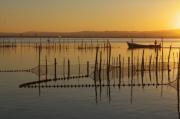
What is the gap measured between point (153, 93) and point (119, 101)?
3.21 metres

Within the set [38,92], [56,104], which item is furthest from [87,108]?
[38,92]

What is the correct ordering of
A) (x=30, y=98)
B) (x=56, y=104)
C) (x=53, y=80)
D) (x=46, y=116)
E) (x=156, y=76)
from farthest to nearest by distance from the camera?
(x=156, y=76) < (x=53, y=80) < (x=30, y=98) < (x=56, y=104) < (x=46, y=116)

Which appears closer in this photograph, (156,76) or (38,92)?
(38,92)

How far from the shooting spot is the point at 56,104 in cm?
2145

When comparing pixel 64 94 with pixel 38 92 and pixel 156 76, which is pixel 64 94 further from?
pixel 156 76

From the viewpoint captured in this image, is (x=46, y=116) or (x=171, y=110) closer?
(x=46, y=116)

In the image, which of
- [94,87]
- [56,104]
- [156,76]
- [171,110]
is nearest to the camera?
[171,110]

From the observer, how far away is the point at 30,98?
22.9 meters

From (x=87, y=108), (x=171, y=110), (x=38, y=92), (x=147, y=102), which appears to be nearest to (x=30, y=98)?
(x=38, y=92)

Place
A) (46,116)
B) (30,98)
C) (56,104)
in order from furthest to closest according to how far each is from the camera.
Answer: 1. (30,98)
2. (56,104)
3. (46,116)

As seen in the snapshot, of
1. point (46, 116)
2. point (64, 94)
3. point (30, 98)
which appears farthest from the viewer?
point (64, 94)

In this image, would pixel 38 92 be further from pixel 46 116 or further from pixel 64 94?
pixel 46 116

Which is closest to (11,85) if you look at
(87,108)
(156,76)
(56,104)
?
(56,104)

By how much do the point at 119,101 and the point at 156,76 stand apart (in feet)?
35.8
